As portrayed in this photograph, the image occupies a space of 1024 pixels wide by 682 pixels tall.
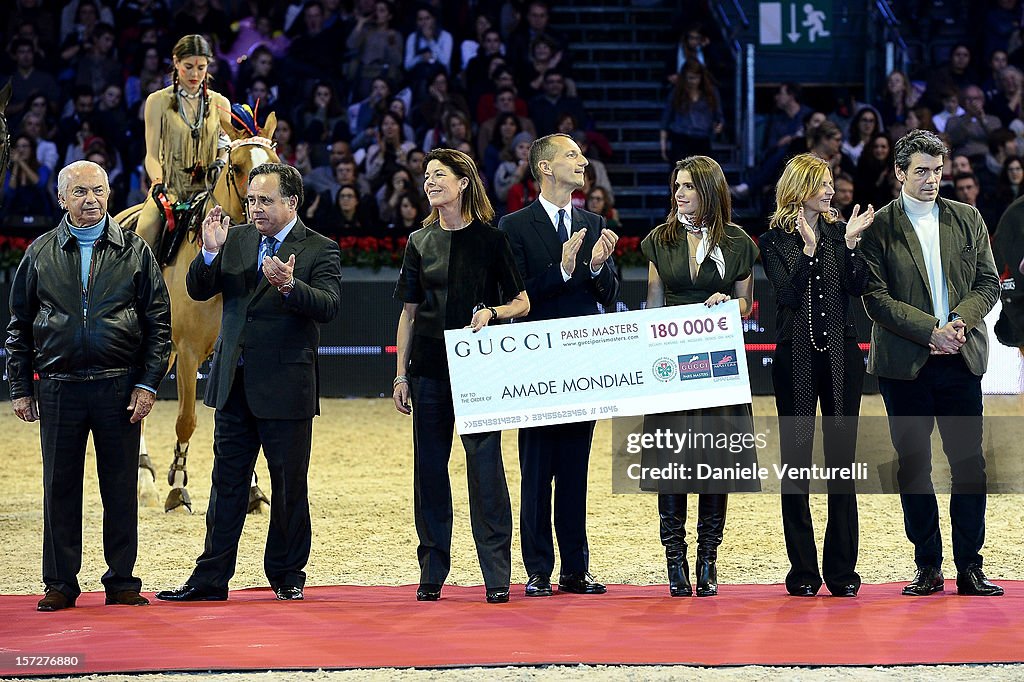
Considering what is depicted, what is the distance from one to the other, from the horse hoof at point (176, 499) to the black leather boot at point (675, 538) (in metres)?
3.96

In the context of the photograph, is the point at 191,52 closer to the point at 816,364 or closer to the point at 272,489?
the point at 272,489

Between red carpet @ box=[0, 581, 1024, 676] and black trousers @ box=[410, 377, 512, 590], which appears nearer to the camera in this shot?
red carpet @ box=[0, 581, 1024, 676]

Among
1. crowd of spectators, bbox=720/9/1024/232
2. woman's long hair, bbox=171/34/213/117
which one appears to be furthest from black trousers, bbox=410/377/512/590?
crowd of spectators, bbox=720/9/1024/232

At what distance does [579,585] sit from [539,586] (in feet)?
0.72

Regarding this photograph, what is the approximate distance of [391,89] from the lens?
1783cm

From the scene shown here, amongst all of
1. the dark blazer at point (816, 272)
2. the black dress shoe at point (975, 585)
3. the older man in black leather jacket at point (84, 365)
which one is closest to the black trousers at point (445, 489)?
the older man in black leather jacket at point (84, 365)

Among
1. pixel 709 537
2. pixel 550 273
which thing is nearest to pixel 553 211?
pixel 550 273

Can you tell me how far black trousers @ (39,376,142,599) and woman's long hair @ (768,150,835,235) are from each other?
2997 mm

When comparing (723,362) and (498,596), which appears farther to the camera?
(723,362)

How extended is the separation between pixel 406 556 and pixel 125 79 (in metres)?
11.4

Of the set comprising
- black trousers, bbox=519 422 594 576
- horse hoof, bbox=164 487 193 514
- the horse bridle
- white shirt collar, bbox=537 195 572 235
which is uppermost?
the horse bridle

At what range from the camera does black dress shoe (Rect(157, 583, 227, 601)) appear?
6773mm

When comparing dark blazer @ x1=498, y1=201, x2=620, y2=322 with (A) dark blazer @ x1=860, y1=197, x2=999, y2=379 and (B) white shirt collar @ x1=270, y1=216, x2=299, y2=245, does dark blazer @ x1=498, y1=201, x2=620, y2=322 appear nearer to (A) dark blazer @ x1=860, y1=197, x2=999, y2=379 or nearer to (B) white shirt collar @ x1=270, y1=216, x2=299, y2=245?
(B) white shirt collar @ x1=270, y1=216, x2=299, y2=245

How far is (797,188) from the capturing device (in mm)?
6871
